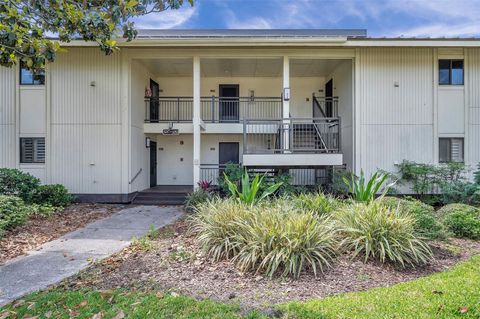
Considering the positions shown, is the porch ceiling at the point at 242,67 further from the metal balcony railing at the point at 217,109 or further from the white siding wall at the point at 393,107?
the white siding wall at the point at 393,107

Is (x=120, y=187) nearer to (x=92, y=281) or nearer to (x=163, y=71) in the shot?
(x=163, y=71)

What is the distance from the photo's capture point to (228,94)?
16000 mm

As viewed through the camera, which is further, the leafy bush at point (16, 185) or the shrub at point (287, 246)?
the leafy bush at point (16, 185)

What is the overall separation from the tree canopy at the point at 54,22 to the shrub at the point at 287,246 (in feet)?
17.3

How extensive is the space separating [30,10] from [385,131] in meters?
11.8

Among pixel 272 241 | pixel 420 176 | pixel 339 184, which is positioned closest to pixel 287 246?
pixel 272 241

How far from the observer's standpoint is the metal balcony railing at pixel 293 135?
428 inches

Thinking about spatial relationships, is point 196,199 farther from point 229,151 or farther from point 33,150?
point 33,150

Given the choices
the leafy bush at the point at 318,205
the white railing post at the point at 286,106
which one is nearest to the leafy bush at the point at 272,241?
the leafy bush at the point at 318,205

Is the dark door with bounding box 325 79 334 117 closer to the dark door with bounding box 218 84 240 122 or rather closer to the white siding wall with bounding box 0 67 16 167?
the dark door with bounding box 218 84 240 122

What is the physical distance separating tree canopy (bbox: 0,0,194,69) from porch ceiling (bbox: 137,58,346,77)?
18.1ft

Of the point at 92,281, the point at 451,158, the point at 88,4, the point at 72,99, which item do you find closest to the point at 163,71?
the point at 72,99

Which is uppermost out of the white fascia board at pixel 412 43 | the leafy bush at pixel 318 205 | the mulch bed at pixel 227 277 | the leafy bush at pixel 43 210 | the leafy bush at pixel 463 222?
the white fascia board at pixel 412 43

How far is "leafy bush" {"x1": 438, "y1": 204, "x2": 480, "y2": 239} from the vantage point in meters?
6.65
